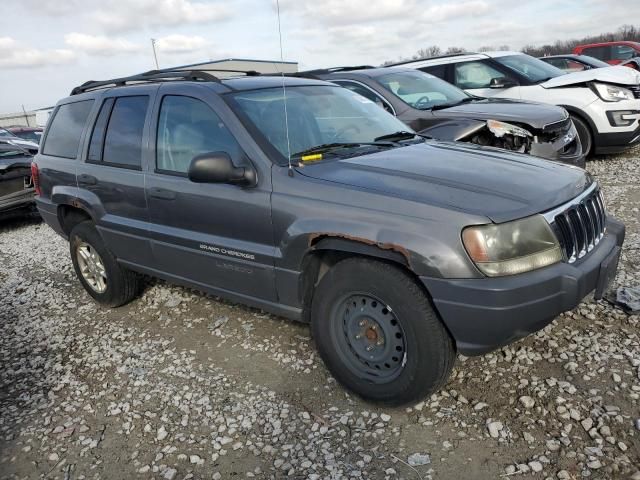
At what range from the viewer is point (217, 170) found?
297cm

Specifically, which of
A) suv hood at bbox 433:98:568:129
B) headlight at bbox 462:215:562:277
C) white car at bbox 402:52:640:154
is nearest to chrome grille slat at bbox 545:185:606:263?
headlight at bbox 462:215:562:277

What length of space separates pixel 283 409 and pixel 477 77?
24.5 feet

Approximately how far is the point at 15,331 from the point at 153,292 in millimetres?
1156

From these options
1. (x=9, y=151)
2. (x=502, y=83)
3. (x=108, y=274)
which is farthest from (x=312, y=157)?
(x=9, y=151)

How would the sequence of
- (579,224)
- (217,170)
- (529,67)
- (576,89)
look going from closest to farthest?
(579,224) < (217,170) < (576,89) < (529,67)

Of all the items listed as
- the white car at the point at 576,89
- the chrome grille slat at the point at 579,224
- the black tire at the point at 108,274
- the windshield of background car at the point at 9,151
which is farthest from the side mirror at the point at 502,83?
the windshield of background car at the point at 9,151

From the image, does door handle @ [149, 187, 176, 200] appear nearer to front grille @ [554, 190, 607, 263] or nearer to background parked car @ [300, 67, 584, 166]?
front grille @ [554, 190, 607, 263]

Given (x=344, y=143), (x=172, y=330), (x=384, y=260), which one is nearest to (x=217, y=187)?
(x=344, y=143)

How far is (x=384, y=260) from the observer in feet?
8.87

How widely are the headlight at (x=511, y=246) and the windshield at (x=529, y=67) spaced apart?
6.81 metres

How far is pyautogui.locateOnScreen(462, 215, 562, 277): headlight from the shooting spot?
7.93 ft

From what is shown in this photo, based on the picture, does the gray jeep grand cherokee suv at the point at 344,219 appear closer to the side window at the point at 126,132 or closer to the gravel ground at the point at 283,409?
the side window at the point at 126,132

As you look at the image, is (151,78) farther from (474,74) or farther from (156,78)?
(474,74)

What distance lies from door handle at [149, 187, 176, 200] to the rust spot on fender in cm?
120
